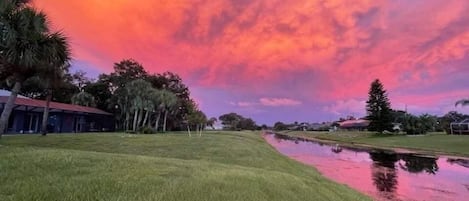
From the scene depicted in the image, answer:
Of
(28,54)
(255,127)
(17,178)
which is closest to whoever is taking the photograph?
(17,178)

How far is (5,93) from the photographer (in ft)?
141

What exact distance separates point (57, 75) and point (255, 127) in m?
149

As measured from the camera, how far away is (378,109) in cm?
8800

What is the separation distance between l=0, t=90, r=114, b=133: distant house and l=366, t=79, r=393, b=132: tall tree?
A: 192ft

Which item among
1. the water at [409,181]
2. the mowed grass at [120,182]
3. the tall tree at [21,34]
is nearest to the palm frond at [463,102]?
the water at [409,181]

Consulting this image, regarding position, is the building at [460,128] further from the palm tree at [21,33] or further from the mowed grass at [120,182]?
the palm tree at [21,33]

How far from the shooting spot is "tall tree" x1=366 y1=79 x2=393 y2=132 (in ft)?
281

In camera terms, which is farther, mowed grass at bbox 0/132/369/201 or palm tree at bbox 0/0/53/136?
palm tree at bbox 0/0/53/136

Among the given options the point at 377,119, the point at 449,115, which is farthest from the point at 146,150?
the point at 449,115

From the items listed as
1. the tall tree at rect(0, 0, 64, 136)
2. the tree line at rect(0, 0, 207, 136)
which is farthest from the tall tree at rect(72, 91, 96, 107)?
the tall tree at rect(0, 0, 64, 136)

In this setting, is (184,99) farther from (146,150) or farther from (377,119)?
(146,150)

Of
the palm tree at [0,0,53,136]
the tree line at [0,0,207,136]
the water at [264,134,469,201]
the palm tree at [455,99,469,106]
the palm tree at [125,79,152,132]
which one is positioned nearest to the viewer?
the palm tree at [0,0,53,136]

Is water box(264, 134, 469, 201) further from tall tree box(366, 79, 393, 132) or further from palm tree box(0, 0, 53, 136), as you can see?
tall tree box(366, 79, 393, 132)

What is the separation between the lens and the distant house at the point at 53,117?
134 feet
